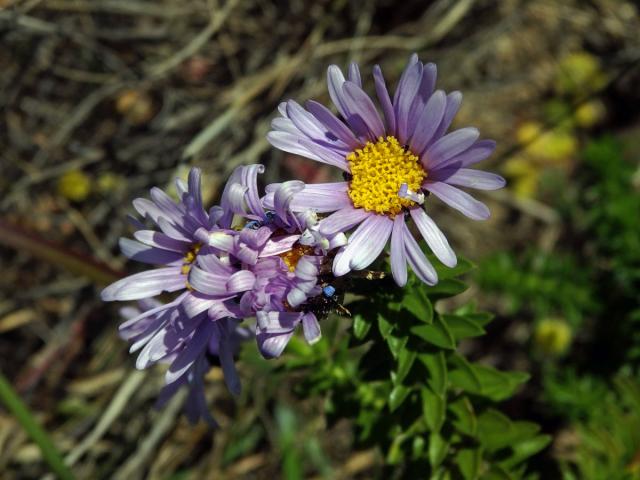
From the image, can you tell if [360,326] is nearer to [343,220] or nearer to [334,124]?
[343,220]

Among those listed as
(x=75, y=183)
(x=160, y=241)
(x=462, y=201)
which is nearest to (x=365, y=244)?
(x=462, y=201)

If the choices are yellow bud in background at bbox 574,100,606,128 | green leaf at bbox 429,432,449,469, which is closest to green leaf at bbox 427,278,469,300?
green leaf at bbox 429,432,449,469

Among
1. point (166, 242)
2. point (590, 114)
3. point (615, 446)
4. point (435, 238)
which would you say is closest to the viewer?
point (435, 238)

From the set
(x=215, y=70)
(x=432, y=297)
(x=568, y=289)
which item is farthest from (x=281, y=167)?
(x=432, y=297)

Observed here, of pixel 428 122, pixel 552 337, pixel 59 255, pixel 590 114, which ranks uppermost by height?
pixel 428 122

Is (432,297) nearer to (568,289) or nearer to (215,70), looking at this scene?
(568,289)

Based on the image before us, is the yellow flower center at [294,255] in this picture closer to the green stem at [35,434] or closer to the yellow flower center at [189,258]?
the yellow flower center at [189,258]
